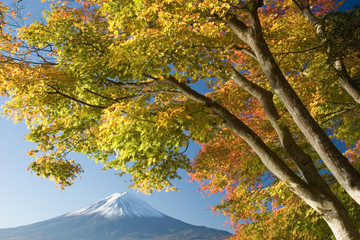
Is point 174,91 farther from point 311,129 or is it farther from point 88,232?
point 88,232

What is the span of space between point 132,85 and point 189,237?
635 feet

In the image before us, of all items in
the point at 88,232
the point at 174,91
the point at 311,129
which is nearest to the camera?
the point at 311,129

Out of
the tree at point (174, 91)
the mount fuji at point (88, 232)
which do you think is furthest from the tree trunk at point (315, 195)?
the mount fuji at point (88, 232)

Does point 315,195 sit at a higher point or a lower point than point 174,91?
lower

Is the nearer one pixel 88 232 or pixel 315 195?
pixel 315 195

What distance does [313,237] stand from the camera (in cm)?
802

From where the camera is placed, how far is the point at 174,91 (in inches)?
267

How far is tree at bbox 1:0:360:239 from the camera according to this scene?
16.1 feet

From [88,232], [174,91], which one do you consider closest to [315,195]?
[174,91]

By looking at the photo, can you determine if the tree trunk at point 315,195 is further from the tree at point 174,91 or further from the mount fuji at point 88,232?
the mount fuji at point 88,232

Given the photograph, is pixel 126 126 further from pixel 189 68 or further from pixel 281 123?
pixel 281 123

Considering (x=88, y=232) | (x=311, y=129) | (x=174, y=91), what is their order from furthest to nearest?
(x=88, y=232)
(x=174, y=91)
(x=311, y=129)

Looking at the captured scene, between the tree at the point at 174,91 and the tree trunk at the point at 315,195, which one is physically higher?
the tree at the point at 174,91

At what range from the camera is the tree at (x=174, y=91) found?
4906 millimetres
